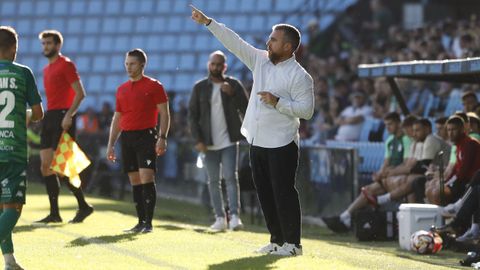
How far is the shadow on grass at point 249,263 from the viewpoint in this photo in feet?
30.1

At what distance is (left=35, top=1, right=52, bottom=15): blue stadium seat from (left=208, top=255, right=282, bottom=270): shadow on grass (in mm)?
30272

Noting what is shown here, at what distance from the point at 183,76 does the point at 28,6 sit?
7.16 metres

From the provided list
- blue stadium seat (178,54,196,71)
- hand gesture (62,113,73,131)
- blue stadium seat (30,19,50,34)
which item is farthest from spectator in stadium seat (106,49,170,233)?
blue stadium seat (30,19,50,34)

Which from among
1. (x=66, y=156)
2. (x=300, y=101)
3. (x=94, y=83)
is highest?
(x=300, y=101)

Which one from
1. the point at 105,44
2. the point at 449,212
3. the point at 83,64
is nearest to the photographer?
the point at 449,212

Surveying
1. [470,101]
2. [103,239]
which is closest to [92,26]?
[470,101]

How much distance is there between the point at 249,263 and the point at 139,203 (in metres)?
3.70

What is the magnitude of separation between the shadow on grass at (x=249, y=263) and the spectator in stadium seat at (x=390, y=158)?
626cm

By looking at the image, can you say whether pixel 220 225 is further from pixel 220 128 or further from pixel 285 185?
pixel 285 185

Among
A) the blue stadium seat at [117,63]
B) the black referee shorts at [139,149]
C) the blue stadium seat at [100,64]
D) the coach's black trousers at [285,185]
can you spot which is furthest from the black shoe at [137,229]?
the blue stadium seat at [100,64]

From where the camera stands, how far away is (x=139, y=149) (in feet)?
42.1

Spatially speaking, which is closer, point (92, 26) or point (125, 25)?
point (125, 25)

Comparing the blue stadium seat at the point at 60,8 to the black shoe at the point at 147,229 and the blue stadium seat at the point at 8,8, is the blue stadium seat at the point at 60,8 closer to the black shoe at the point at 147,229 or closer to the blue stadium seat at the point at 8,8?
the blue stadium seat at the point at 8,8

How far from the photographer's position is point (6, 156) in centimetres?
891
